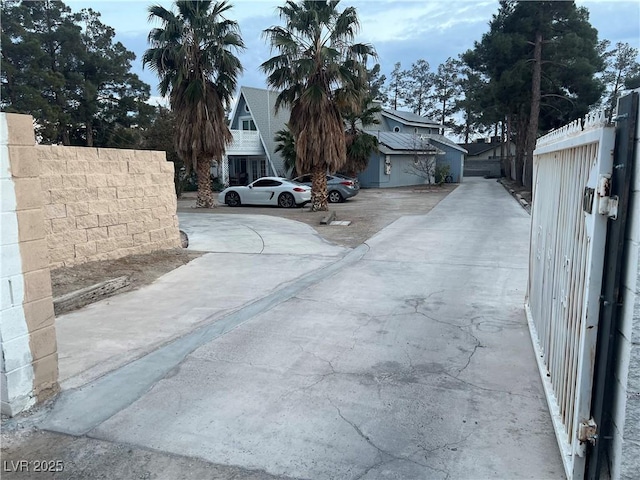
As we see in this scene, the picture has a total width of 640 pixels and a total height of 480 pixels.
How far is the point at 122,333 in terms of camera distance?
538cm

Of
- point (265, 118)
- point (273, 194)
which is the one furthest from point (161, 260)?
point (265, 118)

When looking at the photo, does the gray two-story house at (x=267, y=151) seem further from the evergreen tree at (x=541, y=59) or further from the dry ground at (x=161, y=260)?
the dry ground at (x=161, y=260)

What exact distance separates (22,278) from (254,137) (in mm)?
31300

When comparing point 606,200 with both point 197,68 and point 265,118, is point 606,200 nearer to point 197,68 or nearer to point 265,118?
point 197,68

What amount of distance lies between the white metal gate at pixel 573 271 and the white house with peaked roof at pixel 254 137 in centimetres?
3000

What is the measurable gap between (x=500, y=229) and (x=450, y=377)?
10376mm

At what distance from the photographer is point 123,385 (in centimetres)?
416

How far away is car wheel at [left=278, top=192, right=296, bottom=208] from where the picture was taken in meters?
21.0

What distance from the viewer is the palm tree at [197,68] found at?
1891 centimetres

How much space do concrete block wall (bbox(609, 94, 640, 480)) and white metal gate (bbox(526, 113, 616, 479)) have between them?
152 millimetres

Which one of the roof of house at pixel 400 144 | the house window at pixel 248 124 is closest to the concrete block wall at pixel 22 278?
the roof of house at pixel 400 144

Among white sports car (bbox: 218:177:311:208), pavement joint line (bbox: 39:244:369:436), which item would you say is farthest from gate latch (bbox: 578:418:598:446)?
white sports car (bbox: 218:177:311:208)

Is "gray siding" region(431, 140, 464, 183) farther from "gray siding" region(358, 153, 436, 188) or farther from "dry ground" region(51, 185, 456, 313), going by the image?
"dry ground" region(51, 185, 456, 313)

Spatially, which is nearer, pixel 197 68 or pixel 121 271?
pixel 121 271
